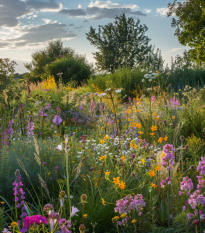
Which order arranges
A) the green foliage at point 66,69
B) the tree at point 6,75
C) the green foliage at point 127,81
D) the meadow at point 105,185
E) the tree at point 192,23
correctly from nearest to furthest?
1. the meadow at point 105,185
2. the tree at point 6,75
3. the green foliage at point 127,81
4. the tree at point 192,23
5. the green foliage at point 66,69

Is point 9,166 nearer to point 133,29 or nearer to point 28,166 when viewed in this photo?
point 28,166

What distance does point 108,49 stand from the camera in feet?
83.0

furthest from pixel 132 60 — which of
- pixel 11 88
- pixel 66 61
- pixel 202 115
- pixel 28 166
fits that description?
pixel 28 166

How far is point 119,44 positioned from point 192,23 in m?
9.77

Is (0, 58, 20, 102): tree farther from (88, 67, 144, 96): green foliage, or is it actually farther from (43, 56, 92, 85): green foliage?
(43, 56, 92, 85): green foliage

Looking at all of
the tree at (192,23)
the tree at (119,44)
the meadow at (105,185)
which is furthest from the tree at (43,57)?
the meadow at (105,185)

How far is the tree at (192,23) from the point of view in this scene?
17344 mm

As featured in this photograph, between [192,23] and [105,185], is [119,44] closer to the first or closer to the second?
[192,23]

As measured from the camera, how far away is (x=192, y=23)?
58.3 feet

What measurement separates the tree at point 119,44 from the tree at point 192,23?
7111mm

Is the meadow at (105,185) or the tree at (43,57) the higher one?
the tree at (43,57)

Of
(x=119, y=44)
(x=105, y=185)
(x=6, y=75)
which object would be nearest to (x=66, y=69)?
(x=119, y=44)

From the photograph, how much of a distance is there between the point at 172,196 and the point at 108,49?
24744mm

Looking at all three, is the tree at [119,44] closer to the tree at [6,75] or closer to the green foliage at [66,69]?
the green foliage at [66,69]
